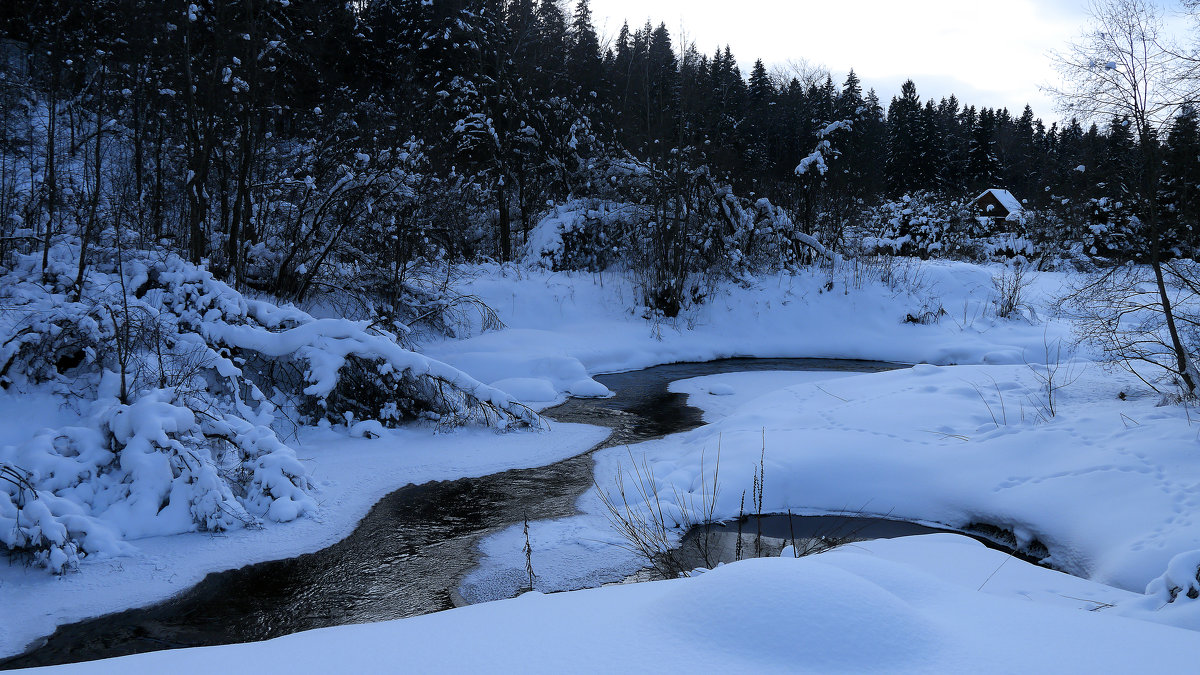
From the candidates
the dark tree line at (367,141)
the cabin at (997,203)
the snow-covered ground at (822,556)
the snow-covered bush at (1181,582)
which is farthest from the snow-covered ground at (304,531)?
the cabin at (997,203)

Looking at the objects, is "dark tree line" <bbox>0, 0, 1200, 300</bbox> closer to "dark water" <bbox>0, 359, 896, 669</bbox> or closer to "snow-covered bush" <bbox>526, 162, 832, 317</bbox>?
"snow-covered bush" <bbox>526, 162, 832, 317</bbox>

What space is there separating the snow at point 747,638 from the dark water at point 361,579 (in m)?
1.35

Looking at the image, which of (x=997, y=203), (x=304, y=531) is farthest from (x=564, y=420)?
(x=997, y=203)

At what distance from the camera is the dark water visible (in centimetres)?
397

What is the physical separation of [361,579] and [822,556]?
2.89 metres

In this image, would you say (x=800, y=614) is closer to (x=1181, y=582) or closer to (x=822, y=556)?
→ (x=822, y=556)

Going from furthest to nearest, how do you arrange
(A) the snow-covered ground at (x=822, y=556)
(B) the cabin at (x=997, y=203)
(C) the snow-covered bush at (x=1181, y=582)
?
1. (B) the cabin at (x=997, y=203)
2. (C) the snow-covered bush at (x=1181, y=582)
3. (A) the snow-covered ground at (x=822, y=556)

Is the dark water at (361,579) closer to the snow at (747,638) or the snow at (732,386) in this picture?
the snow at (747,638)

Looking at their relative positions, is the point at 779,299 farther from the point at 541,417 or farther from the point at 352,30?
the point at 352,30

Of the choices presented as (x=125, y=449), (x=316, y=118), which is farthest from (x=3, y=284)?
(x=316, y=118)

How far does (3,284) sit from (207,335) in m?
1.70

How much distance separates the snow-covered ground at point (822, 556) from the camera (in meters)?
2.45

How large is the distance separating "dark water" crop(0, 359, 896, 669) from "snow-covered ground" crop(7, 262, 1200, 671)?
0.19 meters

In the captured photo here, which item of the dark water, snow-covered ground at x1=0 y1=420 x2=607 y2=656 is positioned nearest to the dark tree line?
snow-covered ground at x1=0 y1=420 x2=607 y2=656
